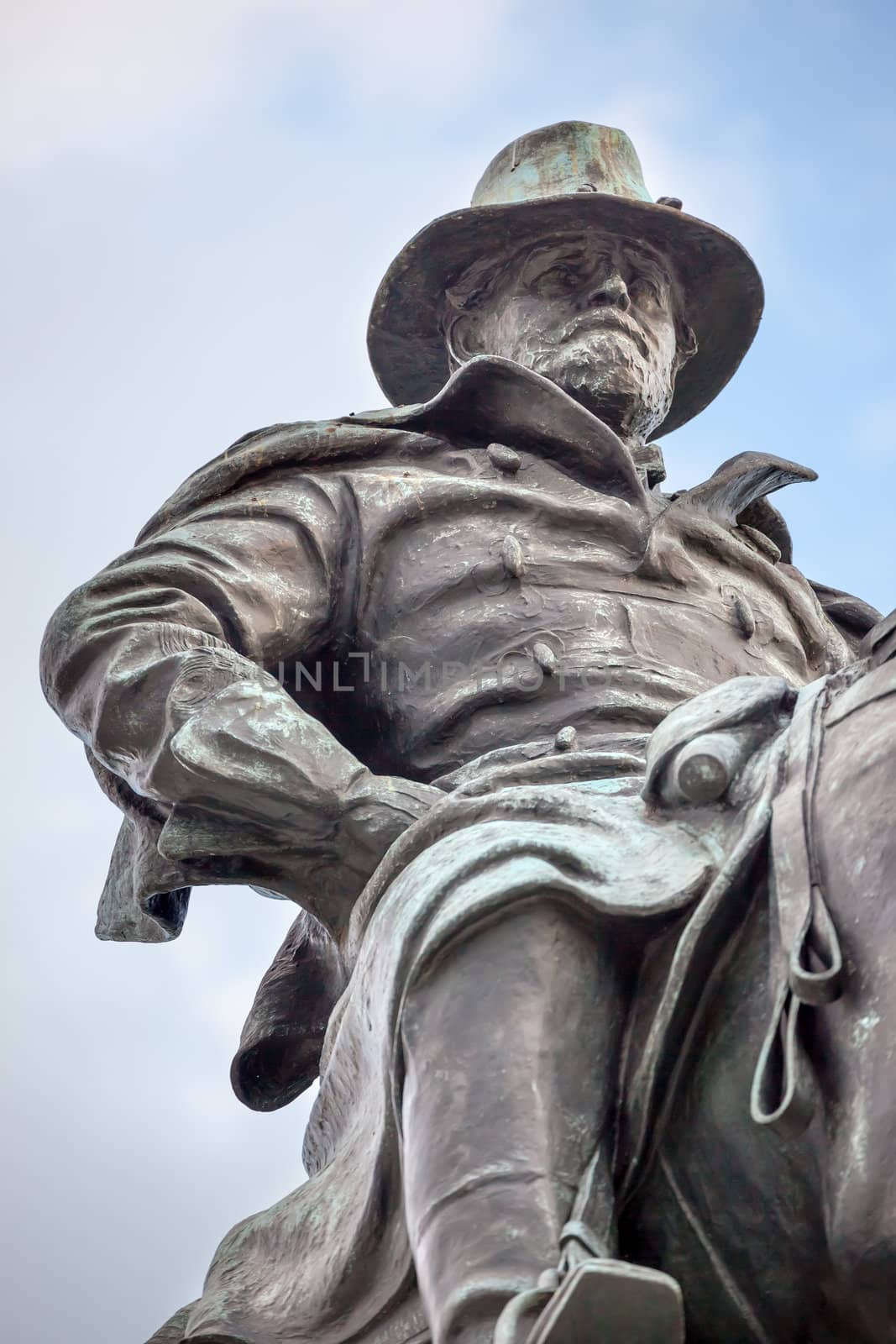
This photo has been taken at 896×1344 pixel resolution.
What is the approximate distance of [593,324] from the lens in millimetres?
5066

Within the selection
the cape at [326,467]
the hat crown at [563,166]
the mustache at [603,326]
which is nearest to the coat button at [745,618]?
the cape at [326,467]

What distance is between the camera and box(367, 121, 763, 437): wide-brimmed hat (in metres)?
5.34

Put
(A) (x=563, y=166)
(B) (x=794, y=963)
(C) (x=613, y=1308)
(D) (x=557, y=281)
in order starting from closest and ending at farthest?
(C) (x=613, y=1308), (B) (x=794, y=963), (D) (x=557, y=281), (A) (x=563, y=166)

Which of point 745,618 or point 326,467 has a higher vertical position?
point 326,467

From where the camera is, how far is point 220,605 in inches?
157

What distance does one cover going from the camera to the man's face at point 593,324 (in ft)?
16.3

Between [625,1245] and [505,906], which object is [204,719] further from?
[625,1245]

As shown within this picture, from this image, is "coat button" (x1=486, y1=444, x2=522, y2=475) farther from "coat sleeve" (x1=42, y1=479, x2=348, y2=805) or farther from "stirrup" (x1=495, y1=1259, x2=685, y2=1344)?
"stirrup" (x1=495, y1=1259, x2=685, y2=1344)

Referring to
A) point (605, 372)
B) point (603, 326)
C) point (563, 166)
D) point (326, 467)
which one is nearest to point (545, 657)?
point (326, 467)

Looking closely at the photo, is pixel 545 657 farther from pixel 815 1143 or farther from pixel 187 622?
pixel 815 1143

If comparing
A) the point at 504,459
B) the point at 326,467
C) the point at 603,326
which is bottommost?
the point at 504,459

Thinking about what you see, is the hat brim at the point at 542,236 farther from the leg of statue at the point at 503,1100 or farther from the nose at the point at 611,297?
the leg of statue at the point at 503,1100

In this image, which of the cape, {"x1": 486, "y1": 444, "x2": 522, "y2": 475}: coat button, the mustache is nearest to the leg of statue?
the cape

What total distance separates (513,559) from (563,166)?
1937 mm
